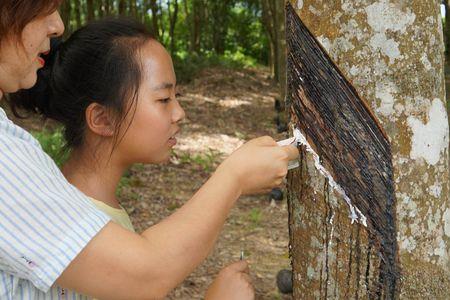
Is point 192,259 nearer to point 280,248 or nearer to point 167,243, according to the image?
point 167,243

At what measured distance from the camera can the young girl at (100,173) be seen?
3.91 ft

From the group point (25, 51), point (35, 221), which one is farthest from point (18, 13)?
point (35, 221)

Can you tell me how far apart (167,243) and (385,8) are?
84cm

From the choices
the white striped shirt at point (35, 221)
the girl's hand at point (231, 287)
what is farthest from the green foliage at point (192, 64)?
the white striped shirt at point (35, 221)

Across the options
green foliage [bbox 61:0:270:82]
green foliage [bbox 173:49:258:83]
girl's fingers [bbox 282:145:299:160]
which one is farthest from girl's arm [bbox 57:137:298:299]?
green foliage [bbox 61:0:270:82]

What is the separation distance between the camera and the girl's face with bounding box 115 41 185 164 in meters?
1.72

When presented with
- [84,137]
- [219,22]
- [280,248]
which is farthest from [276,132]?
[219,22]

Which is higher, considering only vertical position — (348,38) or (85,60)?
(348,38)

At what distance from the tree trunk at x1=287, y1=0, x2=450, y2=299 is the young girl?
225mm

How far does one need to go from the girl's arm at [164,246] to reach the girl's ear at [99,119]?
1.55 feet

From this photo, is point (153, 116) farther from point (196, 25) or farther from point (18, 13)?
point (196, 25)

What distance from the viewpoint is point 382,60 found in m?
1.64

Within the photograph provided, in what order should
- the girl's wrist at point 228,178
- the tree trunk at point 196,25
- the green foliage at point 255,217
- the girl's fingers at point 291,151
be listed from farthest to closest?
the tree trunk at point 196,25 < the green foliage at point 255,217 < the girl's fingers at point 291,151 < the girl's wrist at point 228,178

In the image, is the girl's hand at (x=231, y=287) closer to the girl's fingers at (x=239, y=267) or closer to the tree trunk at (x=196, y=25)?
the girl's fingers at (x=239, y=267)
